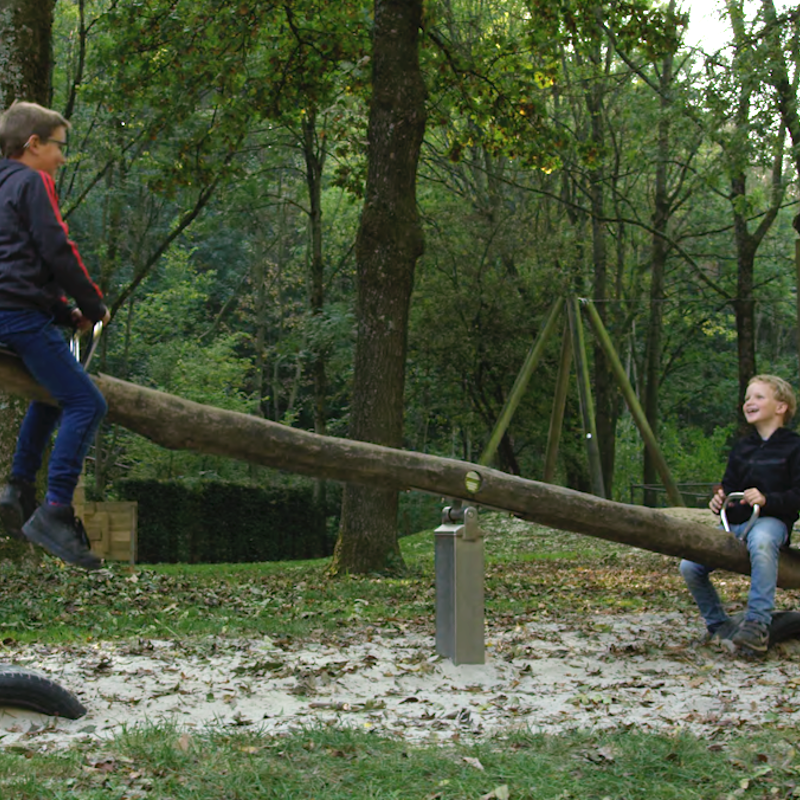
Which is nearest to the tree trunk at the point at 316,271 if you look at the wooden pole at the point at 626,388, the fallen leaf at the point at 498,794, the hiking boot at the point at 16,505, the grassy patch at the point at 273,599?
the wooden pole at the point at 626,388

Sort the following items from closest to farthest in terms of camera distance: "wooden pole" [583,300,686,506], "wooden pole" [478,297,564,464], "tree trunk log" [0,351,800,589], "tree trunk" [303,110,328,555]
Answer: "tree trunk log" [0,351,800,589], "wooden pole" [583,300,686,506], "wooden pole" [478,297,564,464], "tree trunk" [303,110,328,555]

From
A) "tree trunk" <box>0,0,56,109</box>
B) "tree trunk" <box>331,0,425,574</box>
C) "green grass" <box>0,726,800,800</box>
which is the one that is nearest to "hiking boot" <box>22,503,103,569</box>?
"green grass" <box>0,726,800,800</box>

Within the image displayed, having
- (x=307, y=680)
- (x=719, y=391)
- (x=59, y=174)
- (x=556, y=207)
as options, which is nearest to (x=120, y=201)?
(x=59, y=174)

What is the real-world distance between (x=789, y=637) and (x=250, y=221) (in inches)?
1089

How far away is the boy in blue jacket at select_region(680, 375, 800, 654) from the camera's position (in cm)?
645

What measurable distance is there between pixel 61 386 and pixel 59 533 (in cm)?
63

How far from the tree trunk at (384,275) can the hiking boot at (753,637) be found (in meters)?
5.71

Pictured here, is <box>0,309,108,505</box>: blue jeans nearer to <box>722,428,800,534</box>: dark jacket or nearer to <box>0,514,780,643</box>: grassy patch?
<box>0,514,780,643</box>: grassy patch

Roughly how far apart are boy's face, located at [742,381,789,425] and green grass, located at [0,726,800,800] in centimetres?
248

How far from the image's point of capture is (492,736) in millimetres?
4629

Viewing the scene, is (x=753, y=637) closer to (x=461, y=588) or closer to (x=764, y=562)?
(x=764, y=562)

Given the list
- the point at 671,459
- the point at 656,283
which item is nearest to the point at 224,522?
the point at 656,283

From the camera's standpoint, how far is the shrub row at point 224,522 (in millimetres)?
22391

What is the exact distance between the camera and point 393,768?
4.03 meters
